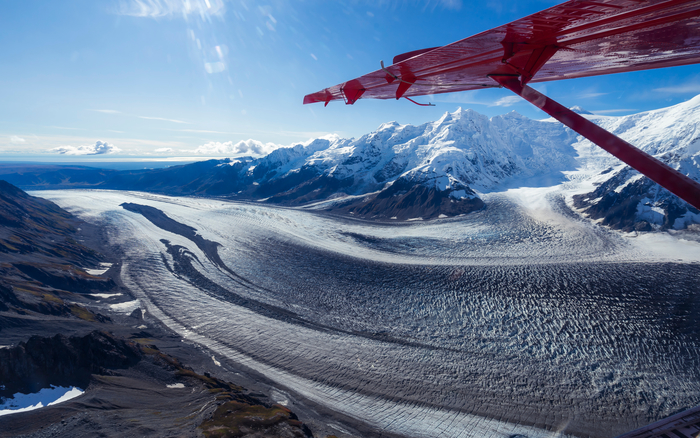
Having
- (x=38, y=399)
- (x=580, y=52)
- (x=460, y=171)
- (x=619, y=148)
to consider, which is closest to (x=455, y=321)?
(x=619, y=148)

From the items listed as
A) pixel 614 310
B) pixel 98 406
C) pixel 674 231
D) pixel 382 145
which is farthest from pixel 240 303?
pixel 382 145

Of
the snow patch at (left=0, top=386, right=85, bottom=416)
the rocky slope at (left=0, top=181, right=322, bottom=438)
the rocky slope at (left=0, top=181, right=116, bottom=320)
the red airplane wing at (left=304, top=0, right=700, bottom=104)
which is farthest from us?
the rocky slope at (left=0, top=181, right=116, bottom=320)

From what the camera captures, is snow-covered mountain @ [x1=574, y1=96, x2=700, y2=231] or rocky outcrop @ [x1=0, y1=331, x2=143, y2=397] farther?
snow-covered mountain @ [x1=574, y1=96, x2=700, y2=231]

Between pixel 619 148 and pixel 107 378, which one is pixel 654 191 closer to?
pixel 619 148

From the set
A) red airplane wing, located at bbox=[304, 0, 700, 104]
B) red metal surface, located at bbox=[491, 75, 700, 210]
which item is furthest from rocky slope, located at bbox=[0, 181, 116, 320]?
red metal surface, located at bbox=[491, 75, 700, 210]

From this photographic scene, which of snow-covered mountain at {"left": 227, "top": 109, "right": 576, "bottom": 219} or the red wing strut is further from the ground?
snow-covered mountain at {"left": 227, "top": 109, "right": 576, "bottom": 219}

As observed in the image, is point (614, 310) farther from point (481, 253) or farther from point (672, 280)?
point (481, 253)

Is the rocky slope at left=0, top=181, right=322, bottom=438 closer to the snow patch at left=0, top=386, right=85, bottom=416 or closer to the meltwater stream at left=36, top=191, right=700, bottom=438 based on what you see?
the snow patch at left=0, top=386, right=85, bottom=416
